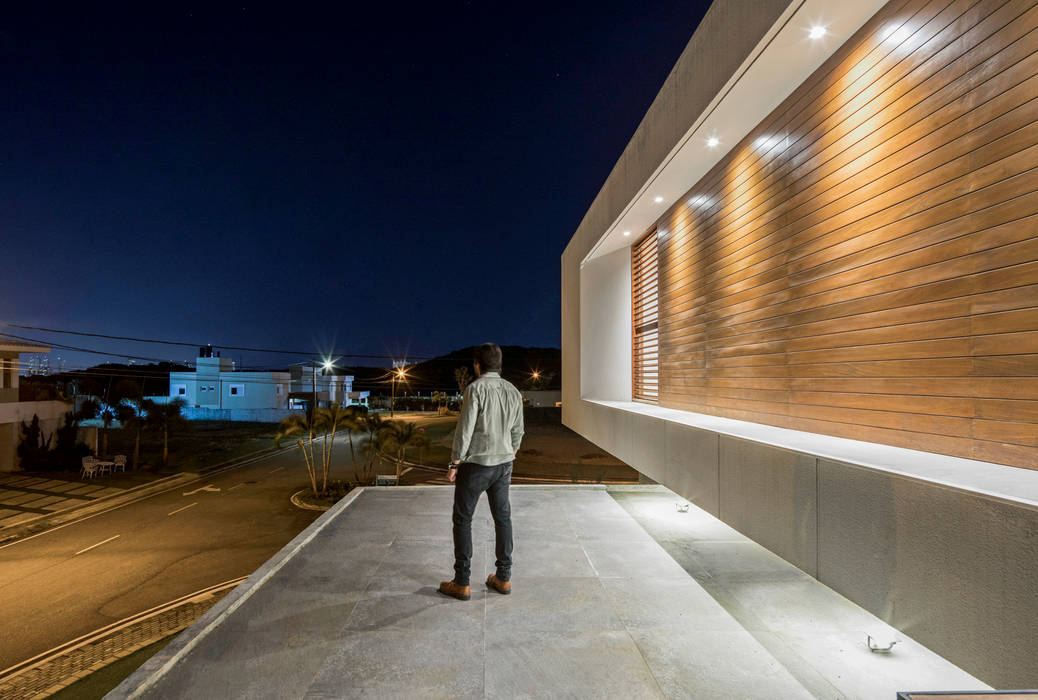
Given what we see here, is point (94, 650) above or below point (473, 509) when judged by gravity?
below

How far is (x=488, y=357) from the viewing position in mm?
3244

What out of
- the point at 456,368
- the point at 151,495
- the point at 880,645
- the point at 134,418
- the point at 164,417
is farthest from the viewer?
the point at 456,368

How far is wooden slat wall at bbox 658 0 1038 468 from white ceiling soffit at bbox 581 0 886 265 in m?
0.10

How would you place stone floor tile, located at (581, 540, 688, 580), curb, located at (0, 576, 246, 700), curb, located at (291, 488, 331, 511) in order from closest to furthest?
stone floor tile, located at (581, 540, 688, 580) → curb, located at (0, 576, 246, 700) → curb, located at (291, 488, 331, 511)

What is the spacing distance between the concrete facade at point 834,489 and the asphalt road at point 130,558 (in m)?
12.3

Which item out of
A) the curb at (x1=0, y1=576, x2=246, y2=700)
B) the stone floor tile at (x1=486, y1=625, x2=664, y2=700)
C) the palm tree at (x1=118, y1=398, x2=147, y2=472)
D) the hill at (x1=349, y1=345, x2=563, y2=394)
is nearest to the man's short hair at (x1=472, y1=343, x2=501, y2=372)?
the stone floor tile at (x1=486, y1=625, x2=664, y2=700)

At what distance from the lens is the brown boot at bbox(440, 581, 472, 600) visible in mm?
3049

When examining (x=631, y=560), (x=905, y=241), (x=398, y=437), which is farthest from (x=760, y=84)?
(x=398, y=437)

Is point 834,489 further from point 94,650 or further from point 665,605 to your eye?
point 94,650

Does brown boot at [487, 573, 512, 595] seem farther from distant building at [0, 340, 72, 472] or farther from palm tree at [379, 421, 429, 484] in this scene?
distant building at [0, 340, 72, 472]

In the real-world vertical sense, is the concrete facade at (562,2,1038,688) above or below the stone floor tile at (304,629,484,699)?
above

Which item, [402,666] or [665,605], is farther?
[665,605]

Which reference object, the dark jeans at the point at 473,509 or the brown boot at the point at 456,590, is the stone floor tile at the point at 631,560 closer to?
the dark jeans at the point at 473,509

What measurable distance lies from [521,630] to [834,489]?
1.78 meters
